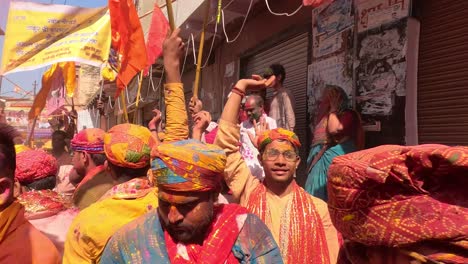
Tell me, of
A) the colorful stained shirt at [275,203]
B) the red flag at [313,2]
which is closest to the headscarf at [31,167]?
the colorful stained shirt at [275,203]

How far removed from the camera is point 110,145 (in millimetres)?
2576

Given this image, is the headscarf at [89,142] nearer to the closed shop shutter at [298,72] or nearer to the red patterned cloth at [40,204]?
the red patterned cloth at [40,204]

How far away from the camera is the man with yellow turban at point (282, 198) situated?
2410mm

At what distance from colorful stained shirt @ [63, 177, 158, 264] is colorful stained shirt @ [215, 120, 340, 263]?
0.60m

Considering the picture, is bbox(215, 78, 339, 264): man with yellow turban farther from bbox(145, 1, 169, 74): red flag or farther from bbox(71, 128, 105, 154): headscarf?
bbox(145, 1, 169, 74): red flag

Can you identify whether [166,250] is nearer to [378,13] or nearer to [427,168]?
[427,168]

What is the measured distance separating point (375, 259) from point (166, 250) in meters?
0.93

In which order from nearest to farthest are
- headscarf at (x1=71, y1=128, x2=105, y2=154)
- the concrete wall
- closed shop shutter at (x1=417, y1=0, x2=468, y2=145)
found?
headscarf at (x1=71, y1=128, x2=105, y2=154) → closed shop shutter at (x1=417, y1=0, x2=468, y2=145) → the concrete wall

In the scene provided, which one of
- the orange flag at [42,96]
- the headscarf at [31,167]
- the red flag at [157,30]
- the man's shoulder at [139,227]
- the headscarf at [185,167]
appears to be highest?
the red flag at [157,30]

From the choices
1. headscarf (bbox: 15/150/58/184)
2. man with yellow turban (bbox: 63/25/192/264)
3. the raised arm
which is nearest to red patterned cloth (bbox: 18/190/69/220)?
headscarf (bbox: 15/150/58/184)

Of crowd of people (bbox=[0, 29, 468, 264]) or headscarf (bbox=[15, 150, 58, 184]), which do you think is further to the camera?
headscarf (bbox=[15, 150, 58, 184])

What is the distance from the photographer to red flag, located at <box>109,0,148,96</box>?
488 cm

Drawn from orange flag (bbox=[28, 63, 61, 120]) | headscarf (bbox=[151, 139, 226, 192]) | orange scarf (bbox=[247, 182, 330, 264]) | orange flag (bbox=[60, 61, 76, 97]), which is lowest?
orange scarf (bbox=[247, 182, 330, 264])

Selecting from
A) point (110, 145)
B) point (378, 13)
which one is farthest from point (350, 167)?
point (378, 13)
